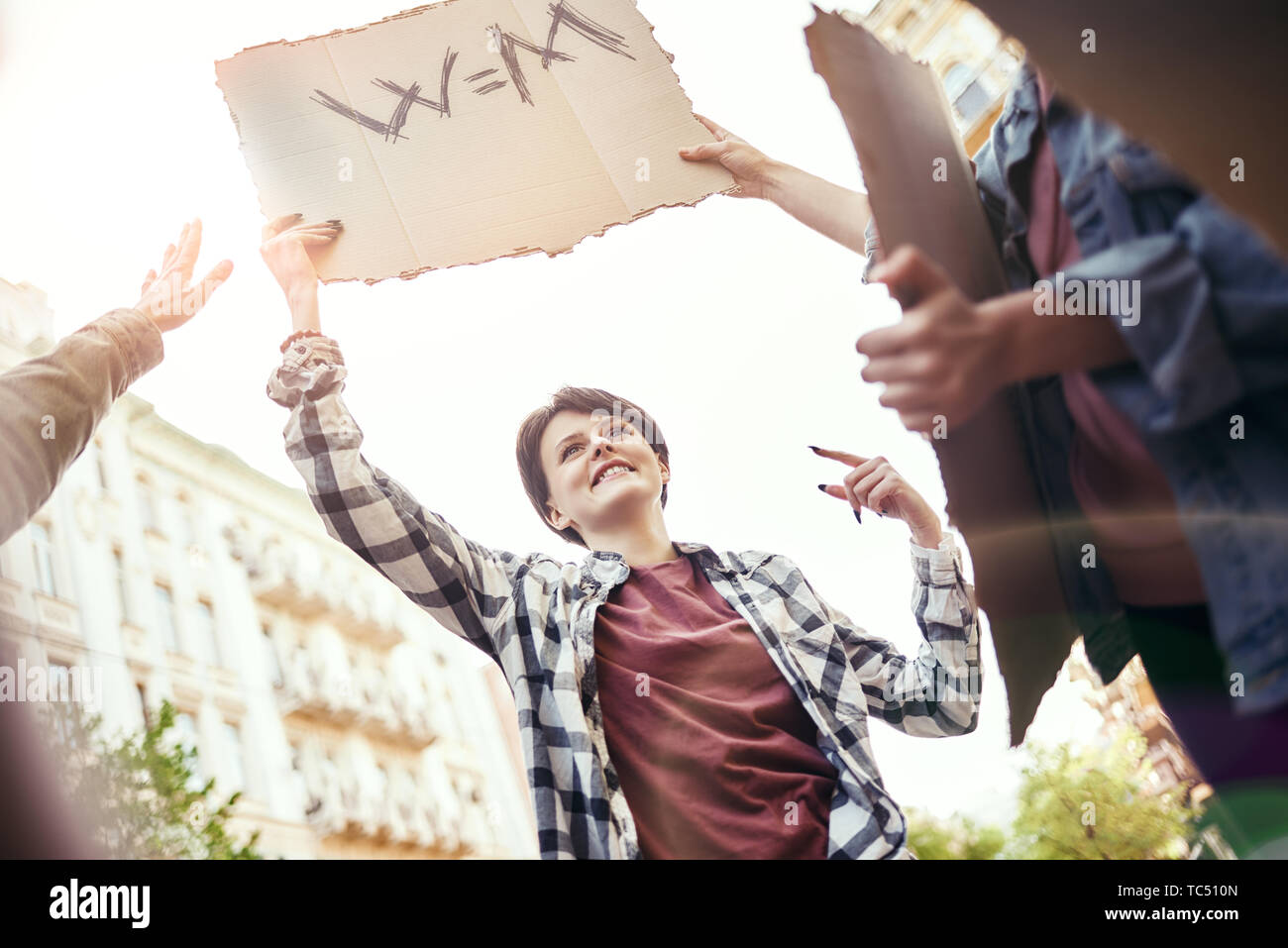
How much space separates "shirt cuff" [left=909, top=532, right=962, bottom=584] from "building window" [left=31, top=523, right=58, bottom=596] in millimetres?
1408

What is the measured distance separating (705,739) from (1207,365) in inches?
33.0

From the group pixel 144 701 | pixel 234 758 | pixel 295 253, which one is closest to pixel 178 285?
pixel 295 253

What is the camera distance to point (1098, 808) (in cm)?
173

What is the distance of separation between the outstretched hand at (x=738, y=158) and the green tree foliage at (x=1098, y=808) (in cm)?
110

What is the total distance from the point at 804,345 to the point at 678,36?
629 millimetres

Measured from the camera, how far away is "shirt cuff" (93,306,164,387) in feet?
6.06

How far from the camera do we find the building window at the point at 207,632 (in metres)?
1.70

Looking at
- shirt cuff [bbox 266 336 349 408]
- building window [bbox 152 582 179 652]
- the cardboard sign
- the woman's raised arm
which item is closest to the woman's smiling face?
the woman's raised arm

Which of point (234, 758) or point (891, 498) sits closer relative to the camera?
point (234, 758)

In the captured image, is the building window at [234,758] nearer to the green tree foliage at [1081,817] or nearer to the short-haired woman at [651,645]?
the short-haired woman at [651,645]

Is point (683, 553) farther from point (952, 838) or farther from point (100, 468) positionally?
point (100, 468)

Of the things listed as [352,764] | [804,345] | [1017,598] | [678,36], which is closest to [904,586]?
[1017,598]

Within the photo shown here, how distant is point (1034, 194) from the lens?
1434 mm
